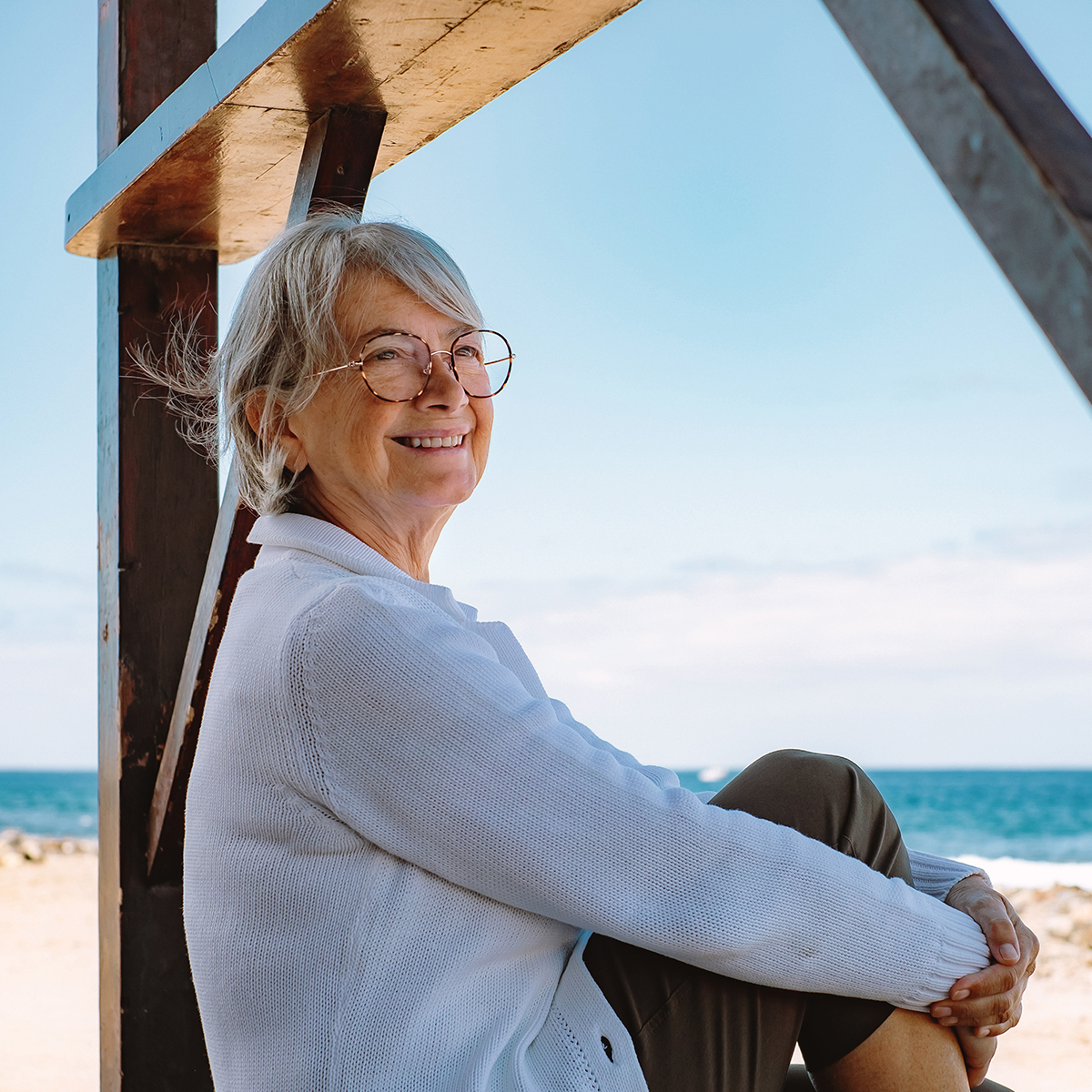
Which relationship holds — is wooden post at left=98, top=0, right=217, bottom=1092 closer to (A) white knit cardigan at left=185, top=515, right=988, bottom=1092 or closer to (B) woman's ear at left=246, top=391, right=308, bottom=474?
(B) woman's ear at left=246, top=391, right=308, bottom=474

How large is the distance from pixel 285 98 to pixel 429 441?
65cm

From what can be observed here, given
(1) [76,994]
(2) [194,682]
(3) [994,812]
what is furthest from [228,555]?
(3) [994,812]

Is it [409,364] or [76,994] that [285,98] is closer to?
[409,364]

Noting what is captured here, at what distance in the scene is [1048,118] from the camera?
0.77 m

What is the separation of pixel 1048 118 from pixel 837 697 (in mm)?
34268

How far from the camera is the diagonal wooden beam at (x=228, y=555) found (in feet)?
6.11

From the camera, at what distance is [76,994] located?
5961 mm

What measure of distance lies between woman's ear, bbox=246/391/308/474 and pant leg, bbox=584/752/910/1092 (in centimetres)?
76

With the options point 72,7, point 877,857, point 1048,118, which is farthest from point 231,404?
point 72,7

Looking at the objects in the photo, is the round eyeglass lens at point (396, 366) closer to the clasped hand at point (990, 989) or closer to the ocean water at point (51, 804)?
the clasped hand at point (990, 989)

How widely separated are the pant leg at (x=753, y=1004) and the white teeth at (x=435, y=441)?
0.64 meters

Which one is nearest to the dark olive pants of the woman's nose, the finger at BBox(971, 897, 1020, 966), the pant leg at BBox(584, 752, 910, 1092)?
the pant leg at BBox(584, 752, 910, 1092)

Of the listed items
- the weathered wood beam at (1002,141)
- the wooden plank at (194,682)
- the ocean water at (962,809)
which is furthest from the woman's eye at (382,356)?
the ocean water at (962,809)

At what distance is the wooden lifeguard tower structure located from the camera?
5.69ft
